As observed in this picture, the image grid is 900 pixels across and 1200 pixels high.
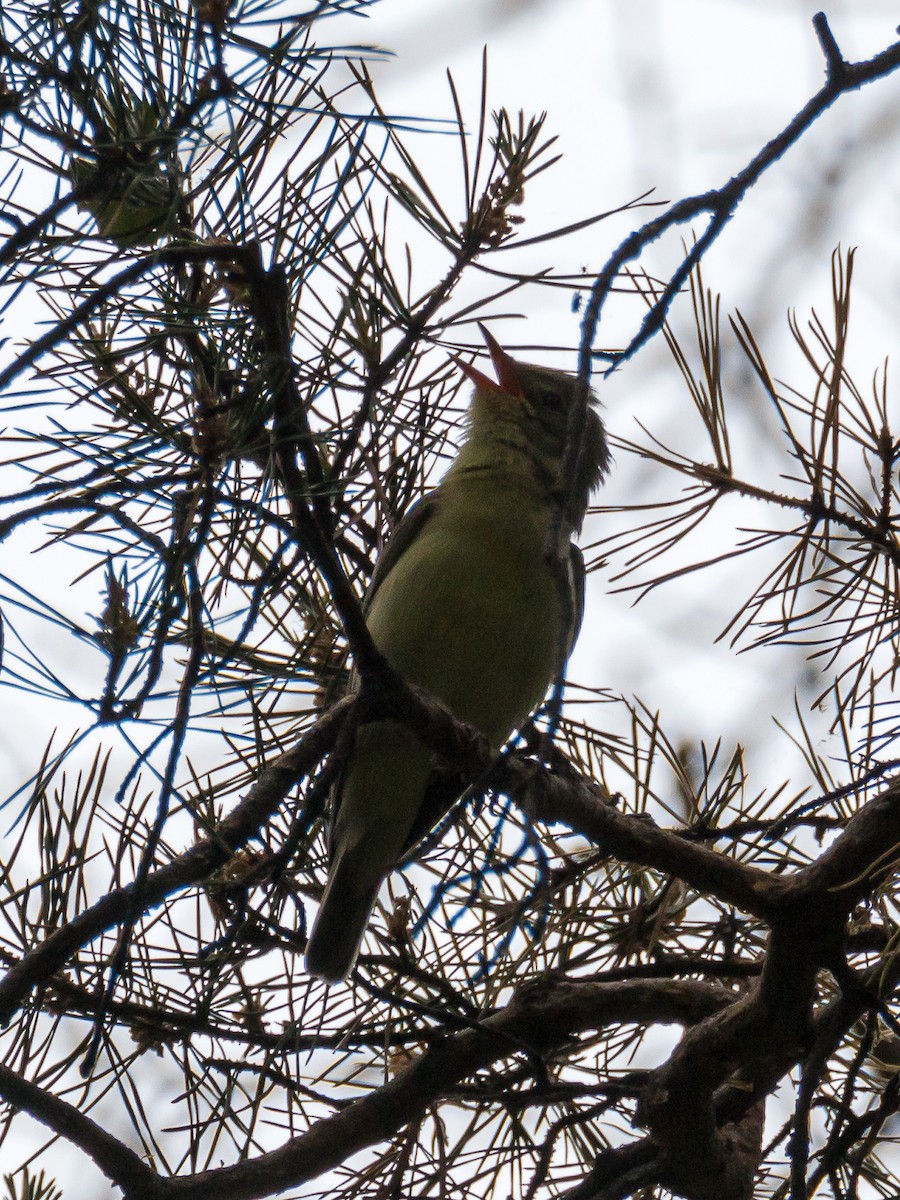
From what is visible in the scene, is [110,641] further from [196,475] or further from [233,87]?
[233,87]

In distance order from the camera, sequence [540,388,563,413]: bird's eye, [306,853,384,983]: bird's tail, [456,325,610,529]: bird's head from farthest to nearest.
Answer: [540,388,563,413]: bird's eye
[456,325,610,529]: bird's head
[306,853,384,983]: bird's tail

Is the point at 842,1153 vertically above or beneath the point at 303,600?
beneath

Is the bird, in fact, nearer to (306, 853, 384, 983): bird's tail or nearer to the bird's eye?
(306, 853, 384, 983): bird's tail

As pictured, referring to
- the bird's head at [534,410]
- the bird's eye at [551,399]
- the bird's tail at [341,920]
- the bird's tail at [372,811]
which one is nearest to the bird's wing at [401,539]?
the bird's tail at [372,811]

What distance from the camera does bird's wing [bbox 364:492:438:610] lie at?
10.5 feet

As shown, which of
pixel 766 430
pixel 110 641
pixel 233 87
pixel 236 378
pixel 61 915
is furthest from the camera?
pixel 766 430

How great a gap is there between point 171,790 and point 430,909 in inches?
13.5

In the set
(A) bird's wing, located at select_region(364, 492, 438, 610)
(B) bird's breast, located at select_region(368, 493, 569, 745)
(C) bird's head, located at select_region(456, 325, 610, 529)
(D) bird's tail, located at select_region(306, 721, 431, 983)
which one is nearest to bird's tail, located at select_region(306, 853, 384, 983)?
(D) bird's tail, located at select_region(306, 721, 431, 983)

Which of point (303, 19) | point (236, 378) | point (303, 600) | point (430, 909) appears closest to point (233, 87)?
point (303, 19)

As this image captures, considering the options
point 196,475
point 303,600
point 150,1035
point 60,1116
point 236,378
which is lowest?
point 60,1116

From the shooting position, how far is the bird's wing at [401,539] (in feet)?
10.5

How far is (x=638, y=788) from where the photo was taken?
2789 millimetres

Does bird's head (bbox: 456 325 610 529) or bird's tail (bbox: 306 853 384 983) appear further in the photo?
bird's head (bbox: 456 325 610 529)

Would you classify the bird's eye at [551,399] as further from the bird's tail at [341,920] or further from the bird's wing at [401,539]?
the bird's tail at [341,920]
